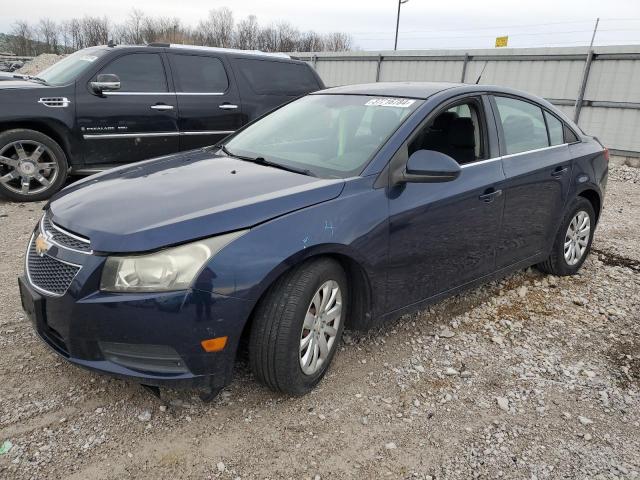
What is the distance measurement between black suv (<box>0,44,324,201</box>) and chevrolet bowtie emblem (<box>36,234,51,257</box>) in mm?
3848

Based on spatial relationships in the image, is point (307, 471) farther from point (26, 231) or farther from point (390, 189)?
point (26, 231)

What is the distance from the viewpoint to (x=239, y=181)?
2.78m

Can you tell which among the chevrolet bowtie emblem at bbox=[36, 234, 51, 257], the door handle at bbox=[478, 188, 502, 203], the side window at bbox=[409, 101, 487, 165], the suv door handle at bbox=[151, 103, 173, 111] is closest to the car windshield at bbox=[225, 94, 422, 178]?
the side window at bbox=[409, 101, 487, 165]

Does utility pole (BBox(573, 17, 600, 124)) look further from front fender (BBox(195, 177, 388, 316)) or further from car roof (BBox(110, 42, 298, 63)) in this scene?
front fender (BBox(195, 177, 388, 316))

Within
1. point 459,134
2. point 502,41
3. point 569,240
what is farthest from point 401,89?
point 502,41

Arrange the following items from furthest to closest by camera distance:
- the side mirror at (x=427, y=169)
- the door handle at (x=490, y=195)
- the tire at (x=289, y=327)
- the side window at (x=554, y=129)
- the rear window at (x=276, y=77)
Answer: the rear window at (x=276, y=77)
the side window at (x=554, y=129)
the door handle at (x=490, y=195)
the side mirror at (x=427, y=169)
the tire at (x=289, y=327)

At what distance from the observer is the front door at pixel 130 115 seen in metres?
6.16

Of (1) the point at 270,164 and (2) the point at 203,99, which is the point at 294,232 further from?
(2) the point at 203,99

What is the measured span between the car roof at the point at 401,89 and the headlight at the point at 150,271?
194 cm

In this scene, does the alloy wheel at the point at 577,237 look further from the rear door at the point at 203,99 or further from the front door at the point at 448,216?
the rear door at the point at 203,99

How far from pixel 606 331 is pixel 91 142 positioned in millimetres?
5702

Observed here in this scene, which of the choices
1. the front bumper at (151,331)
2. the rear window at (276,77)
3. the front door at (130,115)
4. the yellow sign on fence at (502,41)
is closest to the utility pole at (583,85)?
the yellow sign on fence at (502,41)

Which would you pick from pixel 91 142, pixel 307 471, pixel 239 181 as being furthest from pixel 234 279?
pixel 91 142

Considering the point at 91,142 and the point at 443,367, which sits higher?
the point at 91,142
